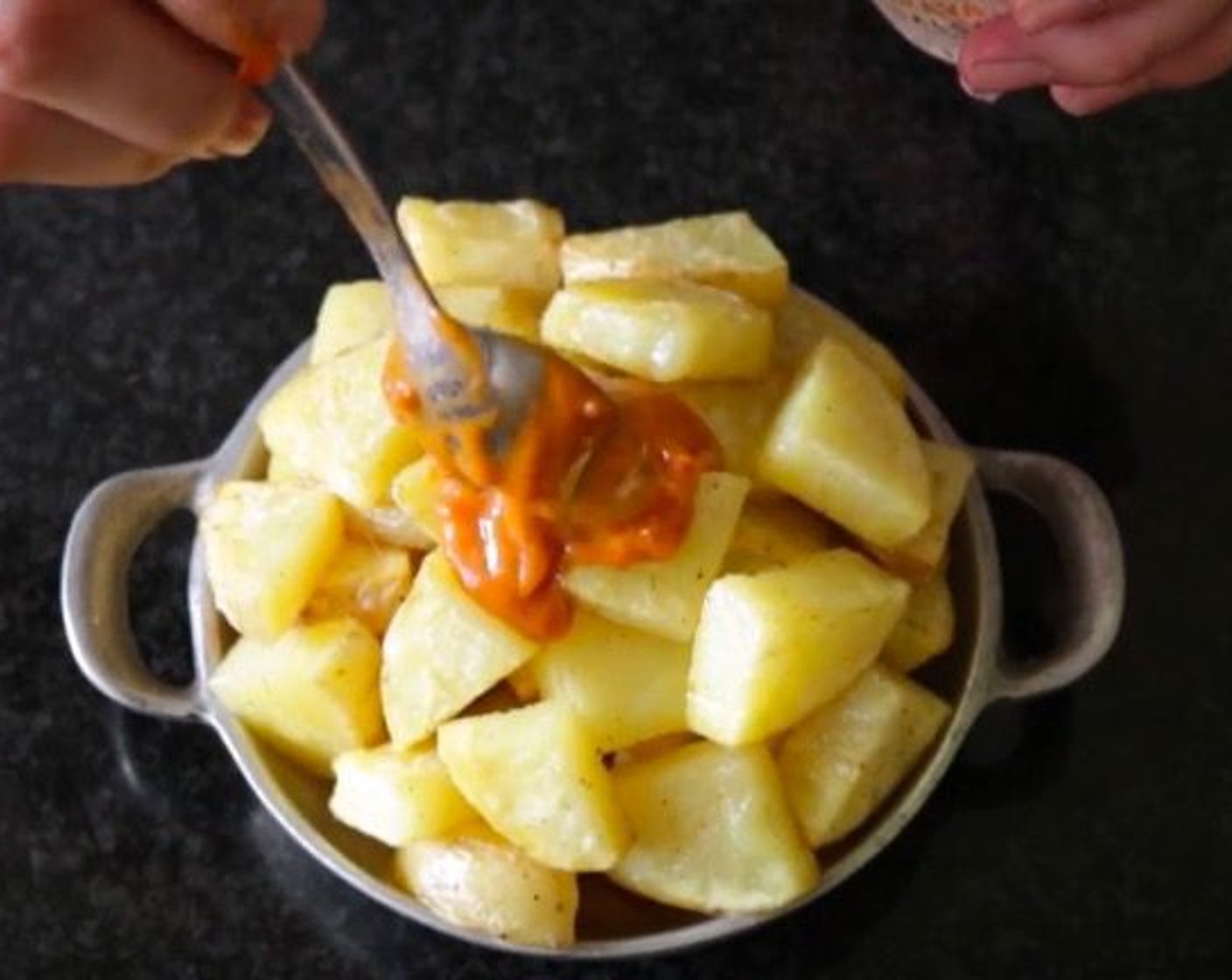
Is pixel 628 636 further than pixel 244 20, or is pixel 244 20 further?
pixel 628 636

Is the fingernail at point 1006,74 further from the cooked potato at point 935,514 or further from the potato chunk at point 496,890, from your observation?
the potato chunk at point 496,890

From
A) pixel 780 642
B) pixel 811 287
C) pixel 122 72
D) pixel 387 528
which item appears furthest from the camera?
pixel 811 287

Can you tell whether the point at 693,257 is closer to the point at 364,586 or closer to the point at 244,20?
the point at 364,586

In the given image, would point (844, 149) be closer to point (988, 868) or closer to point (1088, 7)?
point (1088, 7)

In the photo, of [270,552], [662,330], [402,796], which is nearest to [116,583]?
[270,552]

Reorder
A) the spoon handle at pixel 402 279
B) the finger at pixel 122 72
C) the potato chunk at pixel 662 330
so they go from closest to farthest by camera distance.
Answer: the finger at pixel 122 72
the spoon handle at pixel 402 279
the potato chunk at pixel 662 330

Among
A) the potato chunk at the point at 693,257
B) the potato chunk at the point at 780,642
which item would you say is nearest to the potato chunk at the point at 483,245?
the potato chunk at the point at 693,257
